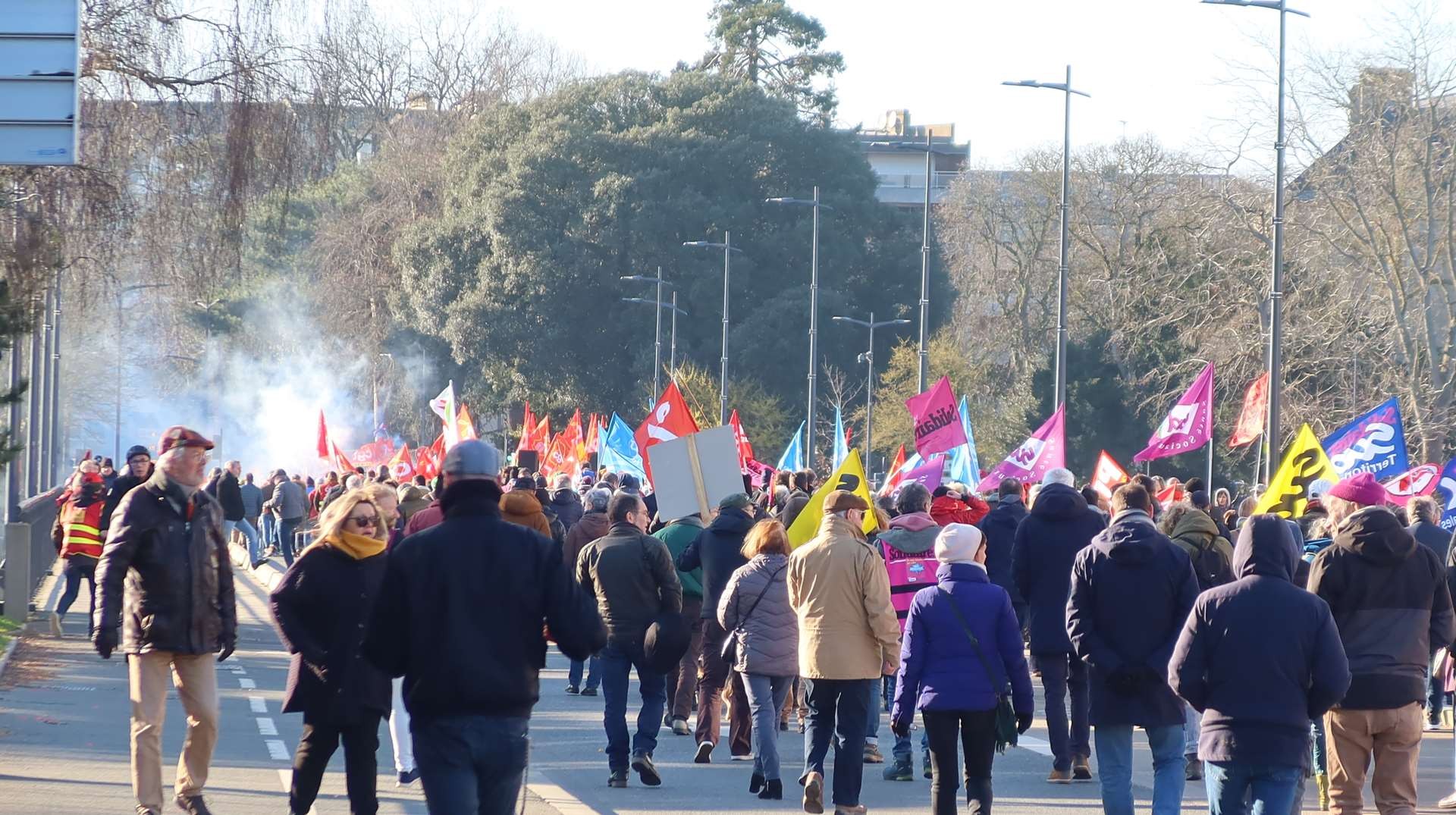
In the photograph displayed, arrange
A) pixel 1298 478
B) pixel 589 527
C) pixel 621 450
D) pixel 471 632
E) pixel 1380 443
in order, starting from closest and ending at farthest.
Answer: pixel 471 632, pixel 589 527, pixel 1298 478, pixel 1380 443, pixel 621 450

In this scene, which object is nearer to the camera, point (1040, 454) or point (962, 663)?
point (962, 663)

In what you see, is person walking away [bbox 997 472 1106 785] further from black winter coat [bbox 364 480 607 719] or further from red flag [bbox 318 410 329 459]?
red flag [bbox 318 410 329 459]

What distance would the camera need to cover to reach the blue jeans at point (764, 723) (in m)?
10.5

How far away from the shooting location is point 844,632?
9.59 metres

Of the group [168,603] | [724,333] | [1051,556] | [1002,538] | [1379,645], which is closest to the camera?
[1379,645]

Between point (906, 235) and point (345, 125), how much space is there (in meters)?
45.3

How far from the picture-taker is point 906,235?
63.4 m

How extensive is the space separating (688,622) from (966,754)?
3.64m

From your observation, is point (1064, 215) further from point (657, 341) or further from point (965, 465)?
point (657, 341)

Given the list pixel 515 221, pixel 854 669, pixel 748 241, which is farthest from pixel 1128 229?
pixel 854 669

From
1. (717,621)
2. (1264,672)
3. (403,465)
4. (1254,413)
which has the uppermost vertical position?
(1254,413)

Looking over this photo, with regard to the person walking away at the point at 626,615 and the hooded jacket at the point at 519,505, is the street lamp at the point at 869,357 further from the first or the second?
the hooded jacket at the point at 519,505

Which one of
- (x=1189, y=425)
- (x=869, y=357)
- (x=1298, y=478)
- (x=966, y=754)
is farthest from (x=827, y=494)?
(x=869, y=357)

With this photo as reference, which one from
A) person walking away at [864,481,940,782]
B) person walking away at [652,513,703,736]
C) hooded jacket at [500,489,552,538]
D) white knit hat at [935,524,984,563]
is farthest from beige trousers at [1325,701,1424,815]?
person walking away at [652,513,703,736]
